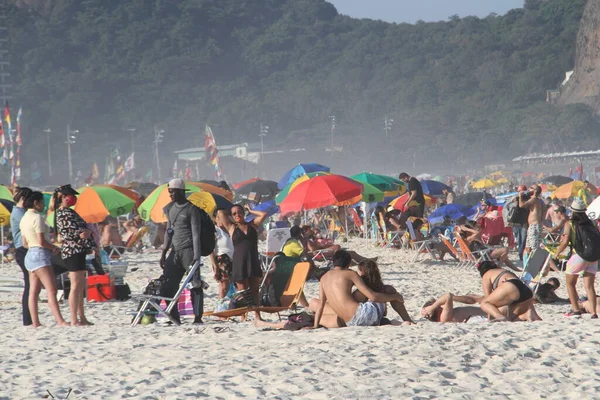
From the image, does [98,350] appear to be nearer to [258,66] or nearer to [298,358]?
[298,358]

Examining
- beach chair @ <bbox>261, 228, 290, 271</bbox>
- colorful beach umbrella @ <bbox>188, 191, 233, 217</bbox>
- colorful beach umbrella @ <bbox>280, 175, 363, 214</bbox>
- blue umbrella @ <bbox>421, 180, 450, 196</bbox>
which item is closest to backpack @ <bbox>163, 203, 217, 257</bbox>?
beach chair @ <bbox>261, 228, 290, 271</bbox>

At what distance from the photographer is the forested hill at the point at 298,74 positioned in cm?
9712

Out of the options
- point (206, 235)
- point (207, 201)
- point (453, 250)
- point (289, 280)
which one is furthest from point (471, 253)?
point (206, 235)

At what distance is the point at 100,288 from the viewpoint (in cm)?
846

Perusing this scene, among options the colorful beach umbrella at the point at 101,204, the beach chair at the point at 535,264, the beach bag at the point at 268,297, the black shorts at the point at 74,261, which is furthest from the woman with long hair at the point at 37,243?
the colorful beach umbrella at the point at 101,204

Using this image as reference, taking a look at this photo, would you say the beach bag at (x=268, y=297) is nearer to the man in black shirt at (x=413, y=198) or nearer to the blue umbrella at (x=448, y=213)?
the man in black shirt at (x=413, y=198)

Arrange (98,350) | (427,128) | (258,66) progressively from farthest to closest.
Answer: (258,66), (427,128), (98,350)

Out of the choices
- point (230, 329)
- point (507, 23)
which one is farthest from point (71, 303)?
point (507, 23)

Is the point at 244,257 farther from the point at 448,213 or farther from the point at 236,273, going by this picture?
the point at 448,213

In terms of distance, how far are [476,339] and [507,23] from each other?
Result: 4622 inches

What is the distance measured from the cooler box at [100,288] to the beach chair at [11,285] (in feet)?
4.64

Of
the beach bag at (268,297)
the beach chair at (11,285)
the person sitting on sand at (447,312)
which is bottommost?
the person sitting on sand at (447,312)

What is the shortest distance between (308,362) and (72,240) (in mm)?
2120

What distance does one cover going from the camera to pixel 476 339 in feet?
16.9
